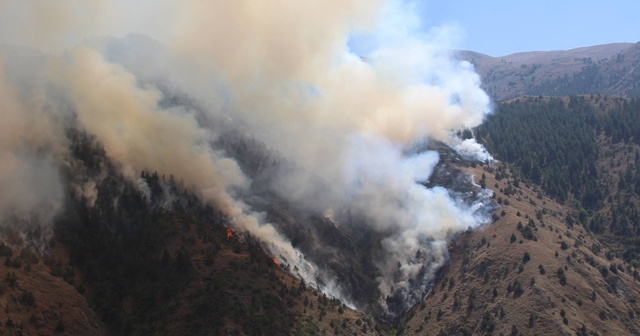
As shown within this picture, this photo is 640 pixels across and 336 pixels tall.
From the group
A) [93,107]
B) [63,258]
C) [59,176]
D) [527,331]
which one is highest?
[527,331]

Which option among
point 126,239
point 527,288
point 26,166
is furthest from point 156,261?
point 527,288

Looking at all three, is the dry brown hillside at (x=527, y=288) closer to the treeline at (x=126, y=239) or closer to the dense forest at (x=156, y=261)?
the dense forest at (x=156, y=261)

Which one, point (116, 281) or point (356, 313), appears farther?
point (356, 313)

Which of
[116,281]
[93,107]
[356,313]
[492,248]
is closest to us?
[116,281]

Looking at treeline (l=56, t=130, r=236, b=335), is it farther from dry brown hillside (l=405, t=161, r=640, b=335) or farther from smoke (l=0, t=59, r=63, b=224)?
dry brown hillside (l=405, t=161, r=640, b=335)

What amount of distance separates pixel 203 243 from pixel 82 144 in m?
37.8

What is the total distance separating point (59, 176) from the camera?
5148 inches

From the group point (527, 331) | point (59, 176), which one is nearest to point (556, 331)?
point (527, 331)

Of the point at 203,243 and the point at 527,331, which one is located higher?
the point at 527,331

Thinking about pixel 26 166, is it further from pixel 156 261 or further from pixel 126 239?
pixel 156 261

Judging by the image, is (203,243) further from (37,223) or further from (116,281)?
(37,223)

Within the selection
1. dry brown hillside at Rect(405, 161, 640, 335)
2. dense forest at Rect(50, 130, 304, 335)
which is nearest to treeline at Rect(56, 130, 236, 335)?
dense forest at Rect(50, 130, 304, 335)

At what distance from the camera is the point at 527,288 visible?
140m

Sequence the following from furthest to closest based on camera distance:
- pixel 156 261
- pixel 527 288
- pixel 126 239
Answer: pixel 527 288 → pixel 126 239 → pixel 156 261
